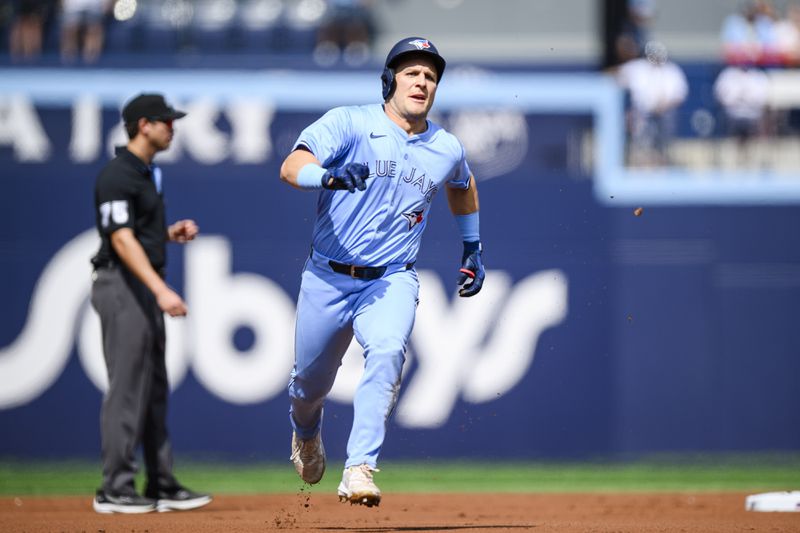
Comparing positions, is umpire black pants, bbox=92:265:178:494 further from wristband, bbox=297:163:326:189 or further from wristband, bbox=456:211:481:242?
wristband, bbox=297:163:326:189

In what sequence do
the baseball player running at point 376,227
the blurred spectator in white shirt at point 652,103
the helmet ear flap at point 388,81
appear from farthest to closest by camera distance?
the blurred spectator in white shirt at point 652,103
the helmet ear flap at point 388,81
the baseball player running at point 376,227

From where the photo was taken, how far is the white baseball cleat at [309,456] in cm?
723

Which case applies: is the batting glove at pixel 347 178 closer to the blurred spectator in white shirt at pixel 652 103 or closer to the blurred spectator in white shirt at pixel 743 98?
the blurred spectator in white shirt at pixel 652 103

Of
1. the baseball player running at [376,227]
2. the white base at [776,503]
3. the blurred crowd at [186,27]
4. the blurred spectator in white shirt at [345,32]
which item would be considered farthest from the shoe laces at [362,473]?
the blurred spectator in white shirt at [345,32]

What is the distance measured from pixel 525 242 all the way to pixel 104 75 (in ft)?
12.9

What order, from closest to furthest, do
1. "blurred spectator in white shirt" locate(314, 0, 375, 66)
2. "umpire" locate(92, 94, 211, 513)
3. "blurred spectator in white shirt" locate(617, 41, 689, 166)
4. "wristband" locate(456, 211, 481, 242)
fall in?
"wristband" locate(456, 211, 481, 242), "umpire" locate(92, 94, 211, 513), "blurred spectator in white shirt" locate(617, 41, 689, 166), "blurred spectator in white shirt" locate(314, 0, 375, 66)

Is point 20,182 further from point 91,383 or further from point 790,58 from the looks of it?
point 790,58

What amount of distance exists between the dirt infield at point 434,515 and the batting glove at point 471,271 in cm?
123

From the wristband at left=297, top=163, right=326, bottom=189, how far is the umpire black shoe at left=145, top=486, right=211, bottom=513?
2.79 meters

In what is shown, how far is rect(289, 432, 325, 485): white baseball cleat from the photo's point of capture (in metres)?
7.23

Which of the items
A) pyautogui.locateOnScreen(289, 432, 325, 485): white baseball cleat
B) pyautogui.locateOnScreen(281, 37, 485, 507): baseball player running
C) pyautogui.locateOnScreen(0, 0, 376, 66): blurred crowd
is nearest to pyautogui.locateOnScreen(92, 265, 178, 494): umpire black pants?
pyautogui.locateOnScreen(289, 432, 325, 485): white baseball cleat

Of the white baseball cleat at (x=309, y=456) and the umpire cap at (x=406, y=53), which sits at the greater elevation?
the umpire cap at (x=406, y=53)

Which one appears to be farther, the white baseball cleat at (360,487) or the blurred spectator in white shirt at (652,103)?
the blurred spectator in white shirt at (652,103)

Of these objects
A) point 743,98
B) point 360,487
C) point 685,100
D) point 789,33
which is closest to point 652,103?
point 685,100
